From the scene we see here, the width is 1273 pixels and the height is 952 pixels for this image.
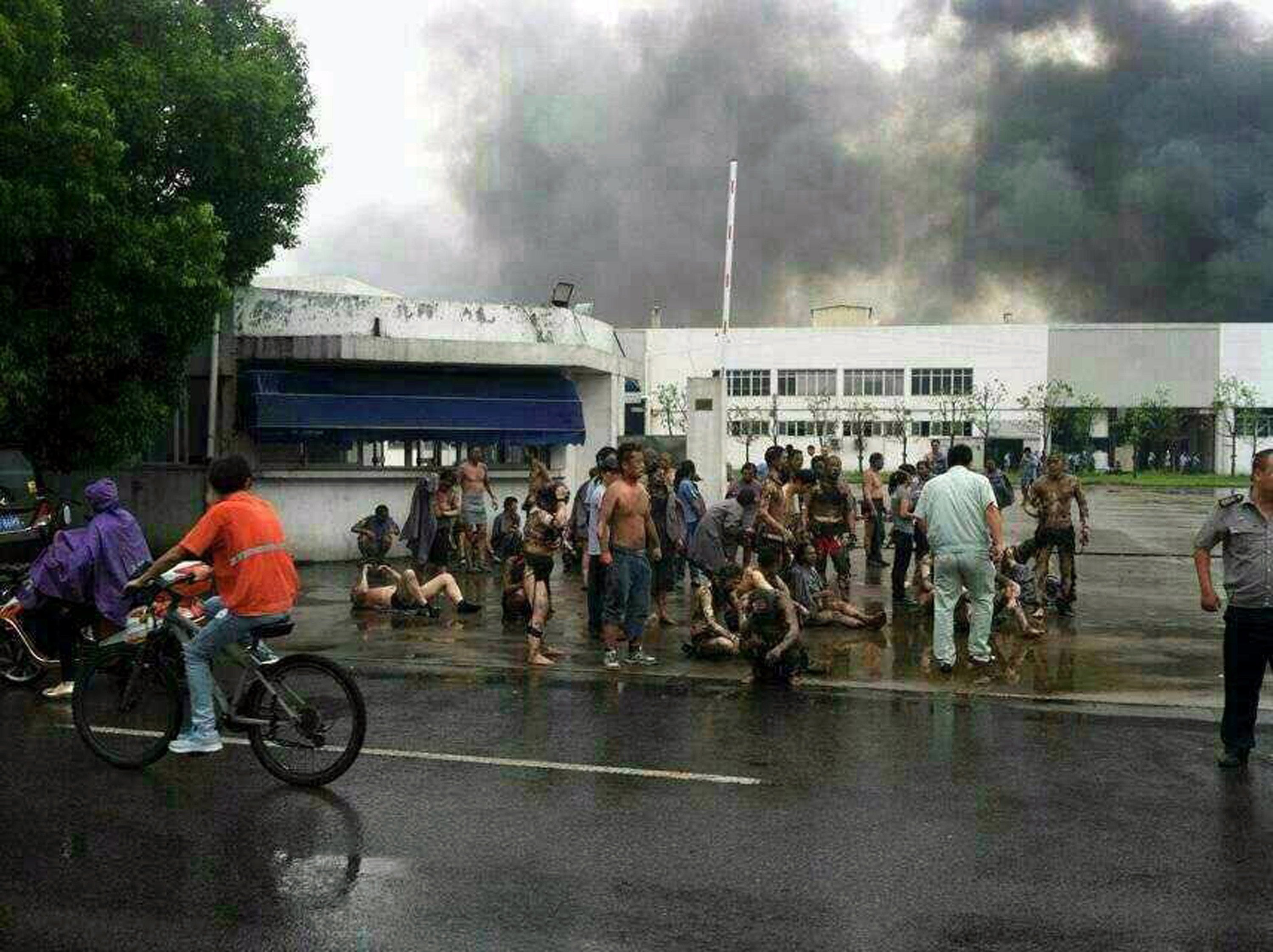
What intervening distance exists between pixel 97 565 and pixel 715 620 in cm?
545

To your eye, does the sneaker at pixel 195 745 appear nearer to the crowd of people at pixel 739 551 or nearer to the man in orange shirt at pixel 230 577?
the man in orange shirt at pixel 230 577

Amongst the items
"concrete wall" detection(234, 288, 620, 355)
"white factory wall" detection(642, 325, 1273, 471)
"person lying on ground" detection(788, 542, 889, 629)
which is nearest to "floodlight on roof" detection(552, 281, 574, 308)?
"concrete wall" detection(234, 288, 620, 355)

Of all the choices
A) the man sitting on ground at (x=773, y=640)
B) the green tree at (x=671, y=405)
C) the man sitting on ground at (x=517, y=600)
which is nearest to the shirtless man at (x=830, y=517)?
the man sitting on ground at (x=517, y=600)

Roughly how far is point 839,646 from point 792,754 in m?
4.64

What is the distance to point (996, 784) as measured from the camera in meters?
7.12

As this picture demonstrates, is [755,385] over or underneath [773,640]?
over

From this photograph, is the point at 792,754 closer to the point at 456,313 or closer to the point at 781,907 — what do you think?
the point at 781,907

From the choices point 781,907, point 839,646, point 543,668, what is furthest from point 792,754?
point 839,646

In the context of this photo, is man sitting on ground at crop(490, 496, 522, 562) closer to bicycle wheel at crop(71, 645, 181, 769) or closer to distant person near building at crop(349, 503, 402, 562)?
distant person near building at crop(349, 503, 402, 562)

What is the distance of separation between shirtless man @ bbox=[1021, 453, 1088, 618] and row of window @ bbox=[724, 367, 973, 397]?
3175 inches

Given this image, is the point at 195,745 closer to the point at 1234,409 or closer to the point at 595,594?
the point at 595,594

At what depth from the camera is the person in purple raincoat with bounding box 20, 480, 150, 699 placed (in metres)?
9.39

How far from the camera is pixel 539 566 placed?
11953mm

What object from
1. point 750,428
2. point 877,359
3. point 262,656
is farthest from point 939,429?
point 262,656
